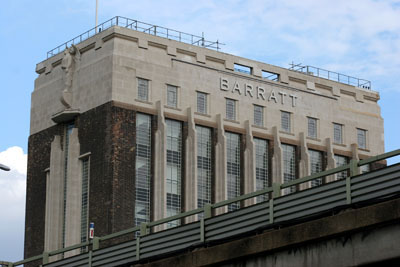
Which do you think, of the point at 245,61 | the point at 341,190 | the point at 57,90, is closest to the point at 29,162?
the point at 57,90

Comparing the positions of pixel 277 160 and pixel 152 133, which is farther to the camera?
pixel 277 160

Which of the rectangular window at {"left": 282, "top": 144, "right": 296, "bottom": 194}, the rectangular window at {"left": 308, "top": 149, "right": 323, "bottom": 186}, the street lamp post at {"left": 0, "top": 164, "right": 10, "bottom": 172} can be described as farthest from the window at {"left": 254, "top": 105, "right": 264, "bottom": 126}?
the street lamp post at {"left": 0, "top": 164, "right": 10, "bottom": 172}

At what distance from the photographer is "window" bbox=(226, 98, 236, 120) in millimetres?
83250

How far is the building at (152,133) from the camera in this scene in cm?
7612

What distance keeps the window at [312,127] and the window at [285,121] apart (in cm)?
237

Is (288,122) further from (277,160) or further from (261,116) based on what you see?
(277,160)

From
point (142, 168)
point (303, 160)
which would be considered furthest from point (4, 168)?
point (303, 160)

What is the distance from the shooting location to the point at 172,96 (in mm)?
80062

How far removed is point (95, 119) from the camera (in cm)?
7781

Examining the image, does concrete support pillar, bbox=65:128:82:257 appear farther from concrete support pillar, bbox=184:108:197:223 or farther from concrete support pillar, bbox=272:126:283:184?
concrete support pillar, bbox=272:126:283:184

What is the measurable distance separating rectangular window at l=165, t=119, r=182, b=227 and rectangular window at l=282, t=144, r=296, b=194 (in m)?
10.7

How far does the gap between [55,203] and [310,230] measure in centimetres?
5971

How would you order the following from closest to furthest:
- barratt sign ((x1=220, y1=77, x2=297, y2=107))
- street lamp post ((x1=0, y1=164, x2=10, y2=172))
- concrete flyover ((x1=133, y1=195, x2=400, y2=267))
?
1. concrete flyover ((x1=133, y1=195, x2=400, y2=267))
2. street lamp post ((x1=0, y1=164, x2=10, y2=172))
3. barratt sign ((x1=220, y1=77, x2=297, y2=107))

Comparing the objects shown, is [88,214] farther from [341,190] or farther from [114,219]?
[341,190]
